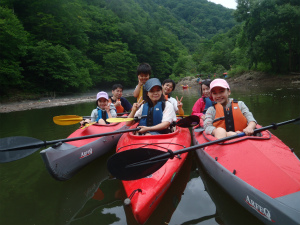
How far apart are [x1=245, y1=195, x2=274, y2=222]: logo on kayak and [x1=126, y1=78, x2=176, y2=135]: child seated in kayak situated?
58.5 inches

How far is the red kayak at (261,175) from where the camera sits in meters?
1.48

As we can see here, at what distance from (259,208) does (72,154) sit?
2.25 meters

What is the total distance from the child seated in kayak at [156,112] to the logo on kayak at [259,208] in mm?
1486

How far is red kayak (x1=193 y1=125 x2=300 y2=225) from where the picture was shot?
1484 mm

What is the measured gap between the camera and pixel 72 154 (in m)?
2.83

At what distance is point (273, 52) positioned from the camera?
19469mm

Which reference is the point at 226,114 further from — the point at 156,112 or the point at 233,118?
the point at 156,112

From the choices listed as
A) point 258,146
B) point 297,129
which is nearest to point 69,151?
point 258,146

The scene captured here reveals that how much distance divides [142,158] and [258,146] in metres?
1.18

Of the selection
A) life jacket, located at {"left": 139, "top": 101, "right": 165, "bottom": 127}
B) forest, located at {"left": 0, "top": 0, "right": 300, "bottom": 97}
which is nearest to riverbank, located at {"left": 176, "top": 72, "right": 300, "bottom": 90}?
forest, located at {"left": 0, "top": 0, "right": 300, "bottom": 97}

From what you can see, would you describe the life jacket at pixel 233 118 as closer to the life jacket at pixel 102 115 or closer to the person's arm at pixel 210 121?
the person's arm at pixel 210 121

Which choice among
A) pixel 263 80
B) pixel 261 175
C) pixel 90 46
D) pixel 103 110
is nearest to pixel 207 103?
pixel 103 110

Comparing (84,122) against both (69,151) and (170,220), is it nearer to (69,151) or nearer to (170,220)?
(69,151)

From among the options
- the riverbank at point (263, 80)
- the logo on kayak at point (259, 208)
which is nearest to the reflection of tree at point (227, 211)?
the logo on kayak at point (259, 208)
